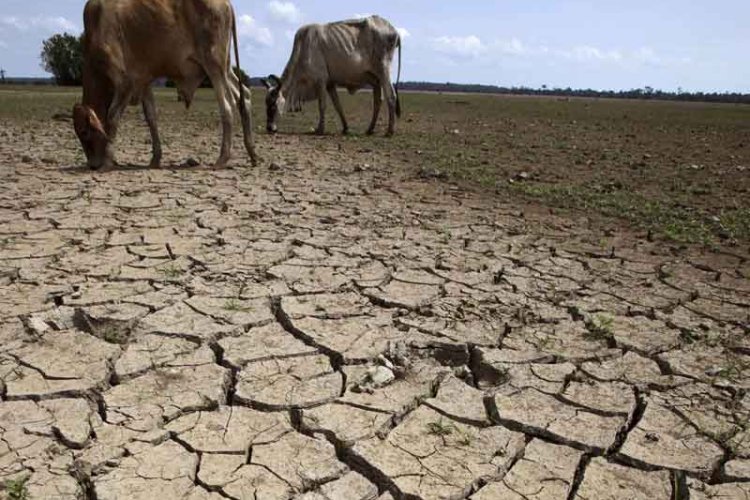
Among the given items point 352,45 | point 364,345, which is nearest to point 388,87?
point 352,45

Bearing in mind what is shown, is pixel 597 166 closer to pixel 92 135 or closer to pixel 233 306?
pixel 92 135

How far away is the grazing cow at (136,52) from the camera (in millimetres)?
6129

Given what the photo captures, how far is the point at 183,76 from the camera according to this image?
21.9 feet

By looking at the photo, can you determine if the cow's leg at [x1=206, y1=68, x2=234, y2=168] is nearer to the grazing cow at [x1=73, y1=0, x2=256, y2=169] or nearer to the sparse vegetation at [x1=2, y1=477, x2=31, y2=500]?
the grazing cow at [x1=73, y1=0, x2=256, y2=169]

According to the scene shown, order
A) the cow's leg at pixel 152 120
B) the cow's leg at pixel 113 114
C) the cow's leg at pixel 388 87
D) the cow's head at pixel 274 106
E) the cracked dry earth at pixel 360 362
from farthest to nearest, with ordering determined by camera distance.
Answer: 1. the cow's leg at pixel 388 87
2. the cow's head at pixel 274 106
3. the cow's leg at pixel 152 120
4. the cow's leg at pixel 113 114
5. the cracked dry earth at pixel 360 362

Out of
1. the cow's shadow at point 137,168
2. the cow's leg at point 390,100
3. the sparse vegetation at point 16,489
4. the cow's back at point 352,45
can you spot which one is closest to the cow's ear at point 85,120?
the cow's shadow at point 137,168

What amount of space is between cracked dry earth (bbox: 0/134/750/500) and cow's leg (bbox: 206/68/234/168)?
2.29 metres

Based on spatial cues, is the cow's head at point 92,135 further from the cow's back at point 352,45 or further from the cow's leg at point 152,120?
the cow's back at point 352,45

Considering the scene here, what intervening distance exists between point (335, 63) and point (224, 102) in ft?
16.4

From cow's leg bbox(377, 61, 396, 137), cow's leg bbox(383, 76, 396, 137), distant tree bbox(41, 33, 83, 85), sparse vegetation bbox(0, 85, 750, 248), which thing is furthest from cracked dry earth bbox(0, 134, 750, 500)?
distant tree bbox(41, 33, 83, 85)

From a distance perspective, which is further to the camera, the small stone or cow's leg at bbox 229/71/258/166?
cow's leg at bbox 229/71/258/166

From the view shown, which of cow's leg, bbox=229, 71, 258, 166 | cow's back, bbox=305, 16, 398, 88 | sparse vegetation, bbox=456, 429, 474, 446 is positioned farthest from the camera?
cow's back, bbox=305, 16, 398, 88

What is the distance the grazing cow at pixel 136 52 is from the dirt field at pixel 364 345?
709 millimetres

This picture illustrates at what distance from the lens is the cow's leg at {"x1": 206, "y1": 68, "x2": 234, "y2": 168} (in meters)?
6.64
